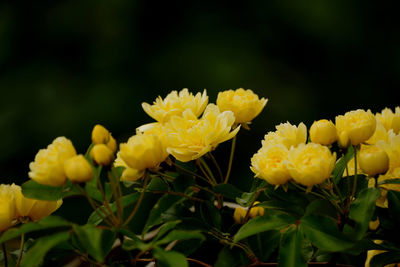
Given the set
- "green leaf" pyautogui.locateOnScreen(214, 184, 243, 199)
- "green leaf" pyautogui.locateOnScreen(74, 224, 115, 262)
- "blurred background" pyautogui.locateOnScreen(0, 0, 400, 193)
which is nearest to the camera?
"green leaf" pyautogui.locateOnScreen(74, 224, 115, 262)

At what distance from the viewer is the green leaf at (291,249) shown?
0.38m

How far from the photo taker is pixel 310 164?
0.37m

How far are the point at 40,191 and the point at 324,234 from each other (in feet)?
0.81

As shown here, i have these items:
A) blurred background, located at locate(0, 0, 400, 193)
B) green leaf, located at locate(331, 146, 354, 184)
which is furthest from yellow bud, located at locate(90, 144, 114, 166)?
blurred background, located at locate(0, 0, 400, 193)

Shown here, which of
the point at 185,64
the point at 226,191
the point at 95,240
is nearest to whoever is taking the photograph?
the point at 95,240

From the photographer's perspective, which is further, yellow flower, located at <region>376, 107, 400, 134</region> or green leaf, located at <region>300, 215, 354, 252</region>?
yellow flower, located at <region>376, 107, 400, 134</region>

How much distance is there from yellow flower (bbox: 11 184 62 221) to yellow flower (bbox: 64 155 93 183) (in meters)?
0.10

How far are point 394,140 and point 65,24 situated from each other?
1.25 metres

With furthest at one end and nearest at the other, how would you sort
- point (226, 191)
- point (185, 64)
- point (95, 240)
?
point (185, 64)
point (226, 191)
point (95, 240)

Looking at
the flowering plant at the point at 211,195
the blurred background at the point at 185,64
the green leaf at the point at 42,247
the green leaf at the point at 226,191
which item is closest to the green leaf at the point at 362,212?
the flowering plant at the point at 211,195

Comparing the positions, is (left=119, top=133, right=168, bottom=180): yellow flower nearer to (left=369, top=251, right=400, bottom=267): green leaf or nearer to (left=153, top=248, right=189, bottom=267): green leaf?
(left=153, top=248, right=189, bottom=267): green leaf

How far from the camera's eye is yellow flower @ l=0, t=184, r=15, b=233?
413 millimetres

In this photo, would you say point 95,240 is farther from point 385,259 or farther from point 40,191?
point 385,259

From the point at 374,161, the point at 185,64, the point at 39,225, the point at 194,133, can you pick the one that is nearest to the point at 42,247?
the point at 39,225
